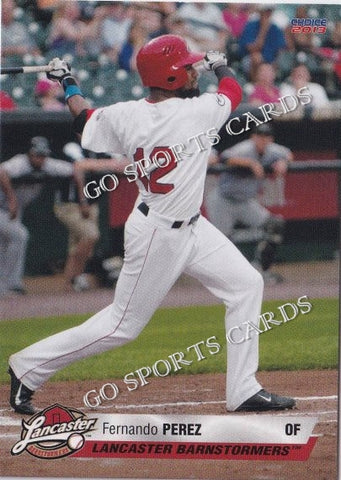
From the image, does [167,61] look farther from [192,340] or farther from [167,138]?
[192,340]

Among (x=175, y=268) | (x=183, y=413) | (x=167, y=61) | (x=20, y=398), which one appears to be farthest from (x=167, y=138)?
(x=20, y=398)

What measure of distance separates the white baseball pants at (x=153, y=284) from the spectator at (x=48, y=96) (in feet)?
2.05

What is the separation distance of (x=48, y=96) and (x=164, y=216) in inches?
31.7

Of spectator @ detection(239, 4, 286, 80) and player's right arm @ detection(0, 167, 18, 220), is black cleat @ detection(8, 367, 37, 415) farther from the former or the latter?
spectator @ detection(239, 4, 286, 80)

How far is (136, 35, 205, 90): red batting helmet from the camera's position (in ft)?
16.1

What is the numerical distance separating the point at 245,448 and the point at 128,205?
125 cm

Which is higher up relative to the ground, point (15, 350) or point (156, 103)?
point (156, 103)

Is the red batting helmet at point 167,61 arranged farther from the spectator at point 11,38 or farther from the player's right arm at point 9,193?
the player's right arm at point 9,193

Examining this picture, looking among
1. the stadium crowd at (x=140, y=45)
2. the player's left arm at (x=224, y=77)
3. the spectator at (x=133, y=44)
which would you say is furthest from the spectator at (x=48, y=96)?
the player's left arm at (x=224, y=77)

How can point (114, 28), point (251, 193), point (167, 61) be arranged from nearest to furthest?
point (167, 61), point (114, 28), point (251, 193)

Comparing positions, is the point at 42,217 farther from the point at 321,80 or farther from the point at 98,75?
the point at 321,80

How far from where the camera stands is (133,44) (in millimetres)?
5105

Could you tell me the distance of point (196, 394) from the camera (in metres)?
5.18

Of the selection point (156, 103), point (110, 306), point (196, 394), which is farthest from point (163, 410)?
point (156, 103)
